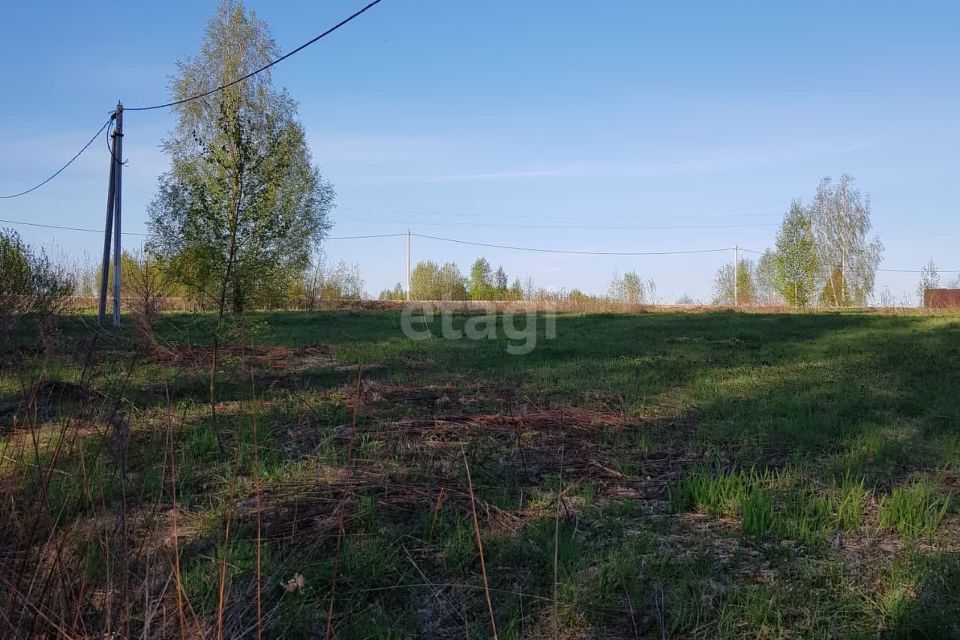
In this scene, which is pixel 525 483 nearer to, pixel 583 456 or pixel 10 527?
pixel 583 456

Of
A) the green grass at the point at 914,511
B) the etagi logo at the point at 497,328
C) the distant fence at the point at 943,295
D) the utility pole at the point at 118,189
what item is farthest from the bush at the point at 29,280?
the distant fence at the point at 943,295

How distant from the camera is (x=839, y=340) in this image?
13.8m

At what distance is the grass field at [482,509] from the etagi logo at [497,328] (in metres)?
5.91

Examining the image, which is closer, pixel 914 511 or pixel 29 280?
pixel 914 511

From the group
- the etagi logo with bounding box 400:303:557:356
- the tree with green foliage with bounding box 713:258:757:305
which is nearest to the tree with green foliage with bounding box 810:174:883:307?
the tree with green foliage with bounding box 713:258:757:305

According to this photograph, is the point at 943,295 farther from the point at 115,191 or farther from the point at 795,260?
the point at 115,191

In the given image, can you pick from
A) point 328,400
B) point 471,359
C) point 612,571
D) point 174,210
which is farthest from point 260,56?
point 612,571

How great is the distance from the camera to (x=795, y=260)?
4359 cm

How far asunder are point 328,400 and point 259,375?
242 cm

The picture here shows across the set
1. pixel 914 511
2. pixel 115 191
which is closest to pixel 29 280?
pixel 115 191

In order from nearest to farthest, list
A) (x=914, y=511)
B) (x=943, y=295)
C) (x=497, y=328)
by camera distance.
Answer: (x=914, y=511) → (x=497, y=328) → (x=943, y=295)

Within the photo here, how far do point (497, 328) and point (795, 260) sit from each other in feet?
108

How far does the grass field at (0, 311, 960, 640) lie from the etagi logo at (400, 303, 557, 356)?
19.4ft

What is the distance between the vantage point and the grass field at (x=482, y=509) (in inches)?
103
